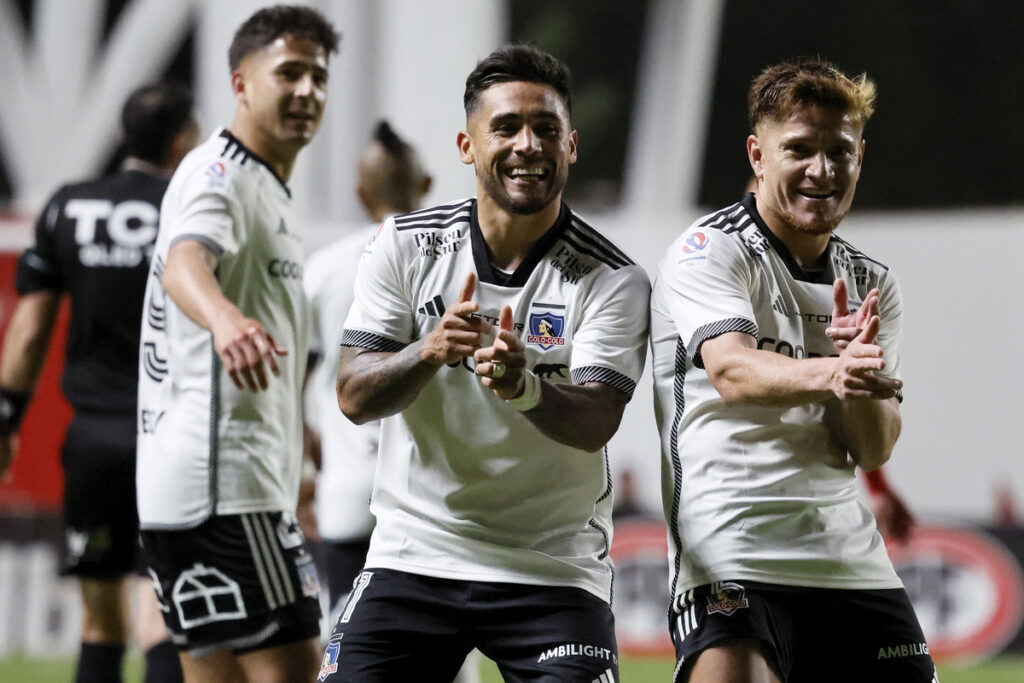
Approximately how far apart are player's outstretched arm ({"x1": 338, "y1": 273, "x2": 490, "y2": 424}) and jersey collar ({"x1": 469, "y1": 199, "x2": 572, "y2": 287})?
24 centimetres

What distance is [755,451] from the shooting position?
3049 millimetres

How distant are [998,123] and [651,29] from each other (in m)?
2.42

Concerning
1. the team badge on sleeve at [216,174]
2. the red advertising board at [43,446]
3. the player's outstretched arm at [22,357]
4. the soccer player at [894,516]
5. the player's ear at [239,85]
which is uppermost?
the player's ear at [239,85]

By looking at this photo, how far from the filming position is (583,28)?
9336 mm

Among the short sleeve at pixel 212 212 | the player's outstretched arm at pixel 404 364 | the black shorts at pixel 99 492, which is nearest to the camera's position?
the player's outstretched arm at pixel 404 364

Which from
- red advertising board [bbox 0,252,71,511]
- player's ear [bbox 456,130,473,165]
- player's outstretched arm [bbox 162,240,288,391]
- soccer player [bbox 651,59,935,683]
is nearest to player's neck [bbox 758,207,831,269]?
soccer player [bbox 651,59,935,683]

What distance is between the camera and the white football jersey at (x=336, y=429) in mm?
4688

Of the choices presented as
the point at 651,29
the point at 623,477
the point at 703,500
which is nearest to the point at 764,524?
the point at 703,500

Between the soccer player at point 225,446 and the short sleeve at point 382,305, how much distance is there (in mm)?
521

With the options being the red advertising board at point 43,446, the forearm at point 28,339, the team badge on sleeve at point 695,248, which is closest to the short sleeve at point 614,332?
the team badge on sleeve at point 695,248

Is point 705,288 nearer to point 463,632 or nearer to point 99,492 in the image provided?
point 463,632

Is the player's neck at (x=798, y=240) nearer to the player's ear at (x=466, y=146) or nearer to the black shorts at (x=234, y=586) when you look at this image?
the player's ear at (x=466, y=146)

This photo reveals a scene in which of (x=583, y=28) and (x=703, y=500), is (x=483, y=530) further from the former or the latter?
(x=583, y=28)

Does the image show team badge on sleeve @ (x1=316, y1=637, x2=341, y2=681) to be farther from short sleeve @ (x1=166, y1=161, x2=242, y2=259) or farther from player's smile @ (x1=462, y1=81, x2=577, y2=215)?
short sleeve @ (x1=166, y1=161, x2=242, y2=259)
